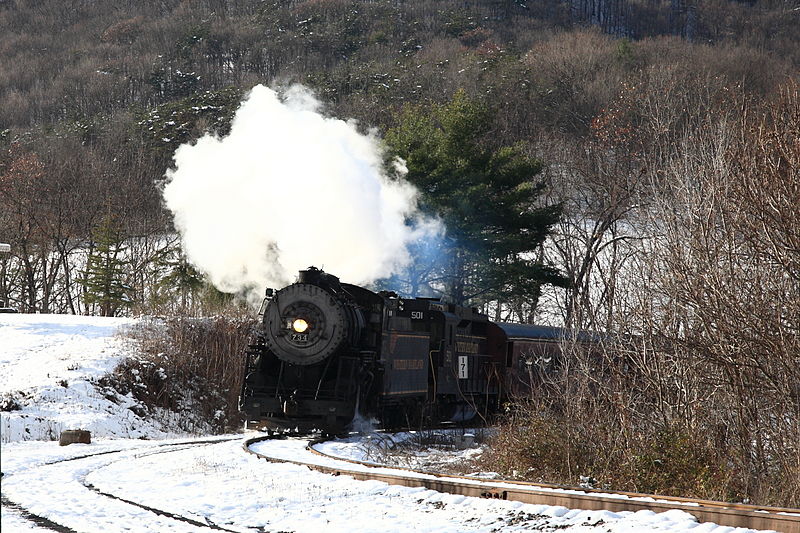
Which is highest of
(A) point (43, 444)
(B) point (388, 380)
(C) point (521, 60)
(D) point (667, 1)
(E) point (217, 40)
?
(D) point (667, 1)

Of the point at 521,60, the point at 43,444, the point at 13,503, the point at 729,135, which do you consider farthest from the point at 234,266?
the point at 521,60

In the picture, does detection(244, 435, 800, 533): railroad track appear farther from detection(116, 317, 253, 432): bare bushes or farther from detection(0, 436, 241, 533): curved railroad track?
detection(116, 317, 253, 432): bare bushes

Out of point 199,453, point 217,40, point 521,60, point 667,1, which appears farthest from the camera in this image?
point 667,1

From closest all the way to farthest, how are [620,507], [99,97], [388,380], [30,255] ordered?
[620,507], [388,380], [30,255], [99,97]

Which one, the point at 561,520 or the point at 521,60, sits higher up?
the point at 521,60

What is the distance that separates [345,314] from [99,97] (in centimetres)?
9366

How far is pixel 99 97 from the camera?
4114 inches

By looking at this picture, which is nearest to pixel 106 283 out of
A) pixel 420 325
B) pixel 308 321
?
pixel 420 325

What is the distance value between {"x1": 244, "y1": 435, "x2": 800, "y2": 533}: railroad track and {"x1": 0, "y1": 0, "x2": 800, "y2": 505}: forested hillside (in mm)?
2730

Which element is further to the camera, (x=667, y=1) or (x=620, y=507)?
(x=667, y=1)

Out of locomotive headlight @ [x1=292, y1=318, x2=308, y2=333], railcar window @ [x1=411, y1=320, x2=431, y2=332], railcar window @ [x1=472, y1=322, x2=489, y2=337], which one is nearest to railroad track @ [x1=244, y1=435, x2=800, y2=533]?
locomotive headlight @ [x1=292, y1=318, x2=308, y2=333]

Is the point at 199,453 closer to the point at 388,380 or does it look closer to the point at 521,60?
the point at 388,380

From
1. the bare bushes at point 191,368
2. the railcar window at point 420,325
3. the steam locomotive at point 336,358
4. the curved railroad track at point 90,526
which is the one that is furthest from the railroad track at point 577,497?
the bare bushes at point 191,368

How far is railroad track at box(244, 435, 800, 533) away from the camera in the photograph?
8.38m
